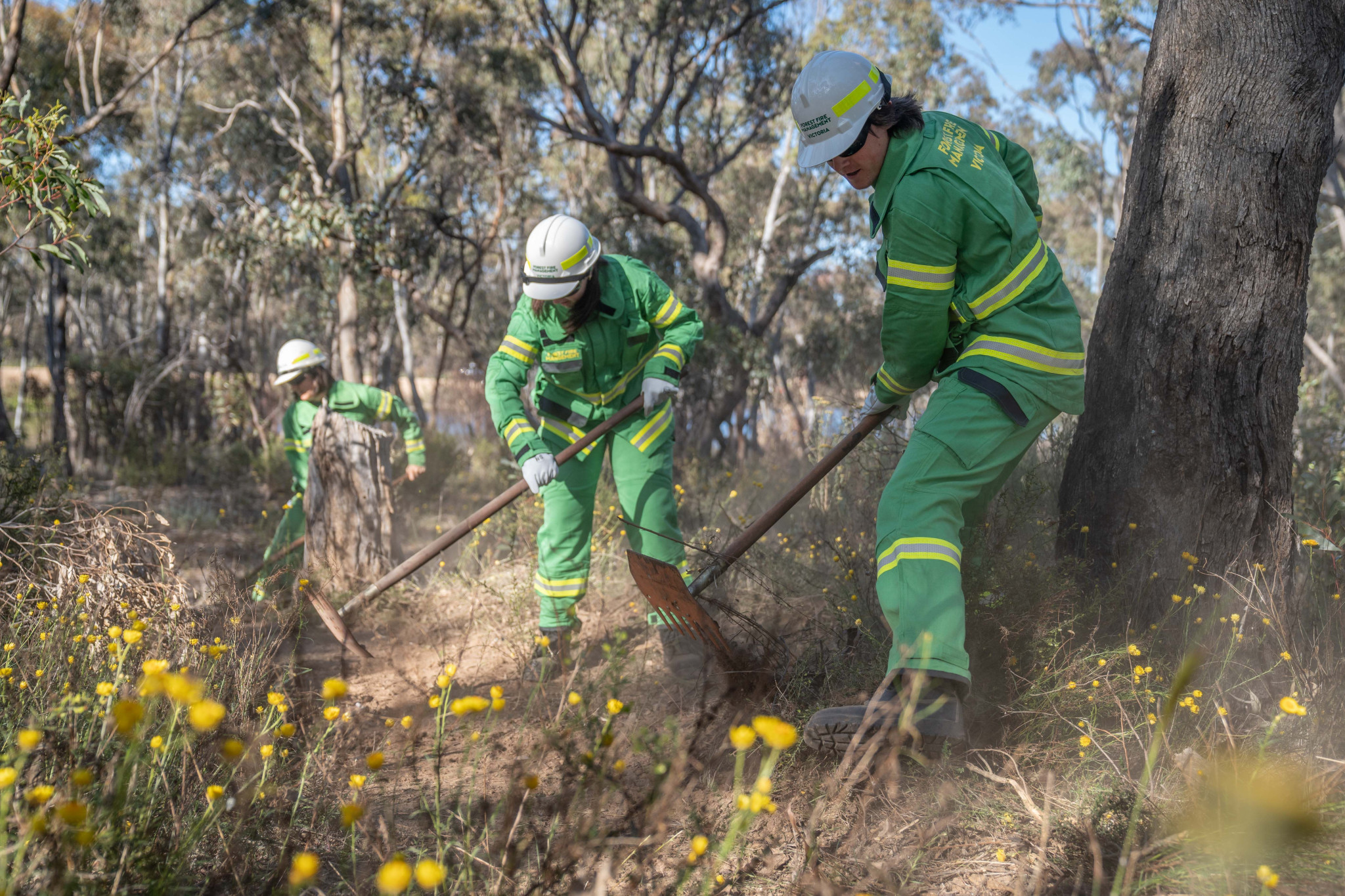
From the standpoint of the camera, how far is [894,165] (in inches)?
98.7

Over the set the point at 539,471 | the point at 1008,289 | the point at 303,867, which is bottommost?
the point at 303,867

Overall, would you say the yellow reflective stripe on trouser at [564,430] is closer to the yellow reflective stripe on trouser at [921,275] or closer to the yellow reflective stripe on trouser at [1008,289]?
the yellow reflective stripe on trouser at [921,275]

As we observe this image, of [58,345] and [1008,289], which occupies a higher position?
[58,345]

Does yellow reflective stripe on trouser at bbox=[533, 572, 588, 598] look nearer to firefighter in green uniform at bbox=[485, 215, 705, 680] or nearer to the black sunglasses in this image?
firefighter in green uniform at bbox=[485, 215, 705, 680]

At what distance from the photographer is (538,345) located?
376 cm

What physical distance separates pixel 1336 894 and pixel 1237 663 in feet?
3.84

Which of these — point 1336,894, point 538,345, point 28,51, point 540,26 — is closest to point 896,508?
point 1336,894

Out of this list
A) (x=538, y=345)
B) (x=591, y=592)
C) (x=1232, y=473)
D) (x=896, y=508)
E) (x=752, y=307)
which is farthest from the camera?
(x=752, y=307)

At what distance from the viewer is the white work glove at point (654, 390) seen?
3.65 meters

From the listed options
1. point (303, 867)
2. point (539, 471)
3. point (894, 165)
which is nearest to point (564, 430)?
point (539, 471)

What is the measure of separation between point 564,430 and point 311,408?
247 centimetres

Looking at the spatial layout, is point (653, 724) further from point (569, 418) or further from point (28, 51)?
point (28, 51)

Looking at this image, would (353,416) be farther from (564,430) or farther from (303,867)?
(303,867)

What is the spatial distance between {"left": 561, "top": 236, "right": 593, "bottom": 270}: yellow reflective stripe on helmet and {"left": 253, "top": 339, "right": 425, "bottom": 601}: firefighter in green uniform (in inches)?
92.7
